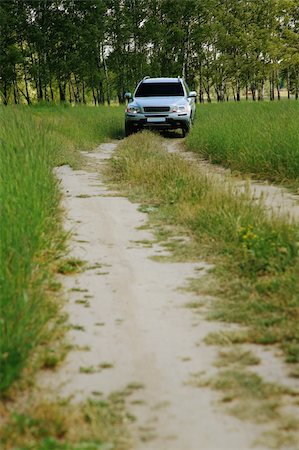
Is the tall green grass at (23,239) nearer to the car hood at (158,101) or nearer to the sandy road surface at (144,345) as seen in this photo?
the sandy road surface at (144,345)

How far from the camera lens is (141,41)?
59.8 meters

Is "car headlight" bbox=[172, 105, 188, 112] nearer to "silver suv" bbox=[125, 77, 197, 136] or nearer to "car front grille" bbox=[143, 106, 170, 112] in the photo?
"silver suv" bbox=[125, 77, 197, 136]

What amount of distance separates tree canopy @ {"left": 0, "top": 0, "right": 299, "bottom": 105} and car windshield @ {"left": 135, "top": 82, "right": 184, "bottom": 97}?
2970 cm

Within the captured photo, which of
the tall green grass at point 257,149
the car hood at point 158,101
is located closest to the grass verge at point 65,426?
the tall green grass at point 257,149

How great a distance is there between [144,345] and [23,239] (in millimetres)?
1380

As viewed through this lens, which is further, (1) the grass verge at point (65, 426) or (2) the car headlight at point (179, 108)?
(2) the car headlight at point (179, 108)

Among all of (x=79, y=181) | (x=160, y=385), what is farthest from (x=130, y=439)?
(x=79, y=181)

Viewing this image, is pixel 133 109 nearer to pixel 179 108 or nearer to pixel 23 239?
pixel 179 108

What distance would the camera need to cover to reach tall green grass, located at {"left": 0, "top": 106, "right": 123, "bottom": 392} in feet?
11.2

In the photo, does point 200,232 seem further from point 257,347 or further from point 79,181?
point 79,181

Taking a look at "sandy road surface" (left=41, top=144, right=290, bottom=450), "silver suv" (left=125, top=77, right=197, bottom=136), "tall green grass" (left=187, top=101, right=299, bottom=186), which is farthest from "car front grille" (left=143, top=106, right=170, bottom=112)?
"sandy road surface" (left=41, top=144, right=290, bottom=450)

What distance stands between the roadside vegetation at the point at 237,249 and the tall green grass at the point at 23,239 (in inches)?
46.4

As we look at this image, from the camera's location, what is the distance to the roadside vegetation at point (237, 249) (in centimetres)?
426

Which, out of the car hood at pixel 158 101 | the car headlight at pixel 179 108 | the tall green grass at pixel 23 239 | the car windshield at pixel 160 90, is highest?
the car windshield at pixel 160 90
